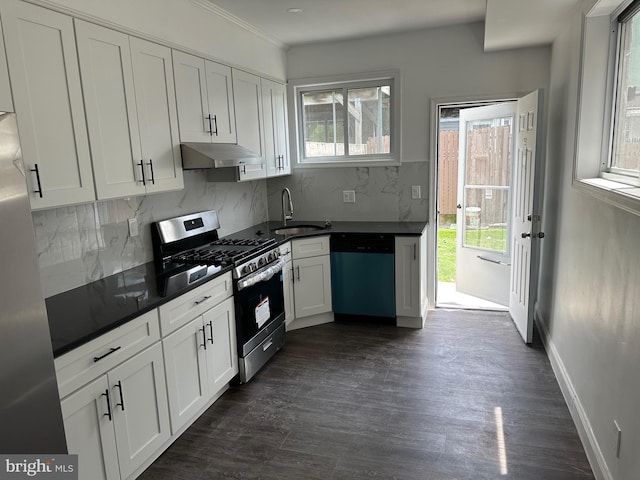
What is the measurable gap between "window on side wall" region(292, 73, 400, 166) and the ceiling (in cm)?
47

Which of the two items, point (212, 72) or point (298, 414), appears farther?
point (212, 72)

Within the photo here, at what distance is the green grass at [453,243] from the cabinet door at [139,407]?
349 cm

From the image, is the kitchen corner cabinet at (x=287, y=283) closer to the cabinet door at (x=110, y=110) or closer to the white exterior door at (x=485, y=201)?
the cabinet door at (x=110, y=110)

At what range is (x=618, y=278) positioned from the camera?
6.37ft

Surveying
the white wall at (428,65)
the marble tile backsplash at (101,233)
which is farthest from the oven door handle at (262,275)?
the white wall at (428,65)

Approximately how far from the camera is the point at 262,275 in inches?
127

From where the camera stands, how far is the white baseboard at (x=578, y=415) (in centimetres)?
207

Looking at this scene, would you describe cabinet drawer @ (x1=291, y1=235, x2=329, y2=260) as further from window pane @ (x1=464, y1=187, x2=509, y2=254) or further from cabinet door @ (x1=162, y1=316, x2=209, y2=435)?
window pane @ (x1=464, y1=187, x2=509, y2=254)

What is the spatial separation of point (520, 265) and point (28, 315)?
350 centimetres

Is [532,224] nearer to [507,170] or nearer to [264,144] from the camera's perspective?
[507,170]

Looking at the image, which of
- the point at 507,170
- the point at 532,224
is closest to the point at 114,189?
the point at 532,224

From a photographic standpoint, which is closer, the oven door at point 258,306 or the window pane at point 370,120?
the oven door at point 258,306

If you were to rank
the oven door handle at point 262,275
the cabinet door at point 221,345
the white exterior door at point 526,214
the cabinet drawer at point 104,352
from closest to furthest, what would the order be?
1. the cabinet drawer at point 104,352
2. the cabinet door at point 221,345
3. the oven door handle at point 262,275
4. the white exterior door at point 526,214

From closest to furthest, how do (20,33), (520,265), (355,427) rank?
(20,33) < (355,427) < (520,265)
